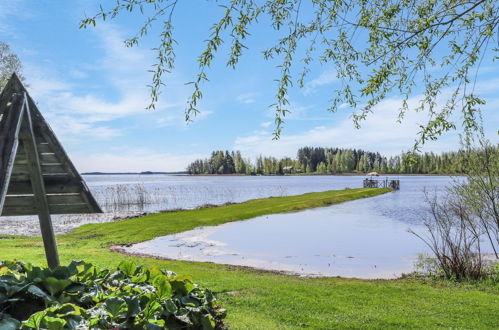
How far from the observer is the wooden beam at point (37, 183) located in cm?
457

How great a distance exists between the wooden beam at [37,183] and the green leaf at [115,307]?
2041mm

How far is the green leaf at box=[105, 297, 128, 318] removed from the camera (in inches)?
146

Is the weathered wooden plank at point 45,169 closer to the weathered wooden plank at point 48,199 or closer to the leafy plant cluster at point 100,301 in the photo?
the weathered wooden plank at point 48,199

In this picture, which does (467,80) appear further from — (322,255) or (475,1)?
(322,255)

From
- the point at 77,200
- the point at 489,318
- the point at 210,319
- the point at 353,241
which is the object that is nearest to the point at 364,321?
Result: the point at 489,318

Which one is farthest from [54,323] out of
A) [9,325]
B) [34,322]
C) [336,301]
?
[336,301]

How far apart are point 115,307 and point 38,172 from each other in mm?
2237

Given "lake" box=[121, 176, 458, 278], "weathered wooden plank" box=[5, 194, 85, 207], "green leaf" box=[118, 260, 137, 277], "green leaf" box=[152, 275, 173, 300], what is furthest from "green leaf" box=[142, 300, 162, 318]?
"lake" box=[121, 176, 458, 278]

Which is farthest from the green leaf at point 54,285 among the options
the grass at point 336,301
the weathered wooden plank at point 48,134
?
the grass at point 336,301

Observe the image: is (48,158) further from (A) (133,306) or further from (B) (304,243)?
(B) (304,243)

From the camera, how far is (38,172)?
491 cm

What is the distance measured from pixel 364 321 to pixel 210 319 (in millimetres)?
3558

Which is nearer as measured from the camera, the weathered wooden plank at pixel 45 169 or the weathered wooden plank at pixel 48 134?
the weathered wooden plank at pixel 48 134

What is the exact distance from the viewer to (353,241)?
20.0 meters
